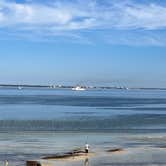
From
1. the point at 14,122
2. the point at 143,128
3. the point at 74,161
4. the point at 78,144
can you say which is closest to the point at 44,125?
the point at 14,122

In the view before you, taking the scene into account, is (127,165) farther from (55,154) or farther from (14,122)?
(14,122)

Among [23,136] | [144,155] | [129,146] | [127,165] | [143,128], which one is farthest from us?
[143,128]

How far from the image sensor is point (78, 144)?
4328 cm

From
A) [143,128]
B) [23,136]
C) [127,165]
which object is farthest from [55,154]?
[143,128]

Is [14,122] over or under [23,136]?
over

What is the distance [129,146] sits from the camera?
4178 centimetres

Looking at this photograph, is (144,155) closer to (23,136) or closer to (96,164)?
(96,164)

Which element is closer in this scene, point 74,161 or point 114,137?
point 74,161

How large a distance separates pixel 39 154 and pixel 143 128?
95.9 feet

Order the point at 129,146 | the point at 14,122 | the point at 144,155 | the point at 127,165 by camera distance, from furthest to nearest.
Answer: the point at 14,122 < the point at 129,146 < the point at 144,155 < the point at 127,165

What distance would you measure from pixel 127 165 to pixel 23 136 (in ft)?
67.0

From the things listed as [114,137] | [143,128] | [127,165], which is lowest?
[127,165]

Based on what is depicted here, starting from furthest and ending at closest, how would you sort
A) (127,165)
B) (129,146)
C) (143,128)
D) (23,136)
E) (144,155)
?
(143,128), (23,136), (129,146), (144,155), (127,165)

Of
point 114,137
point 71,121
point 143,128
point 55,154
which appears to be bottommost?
point 55,154
